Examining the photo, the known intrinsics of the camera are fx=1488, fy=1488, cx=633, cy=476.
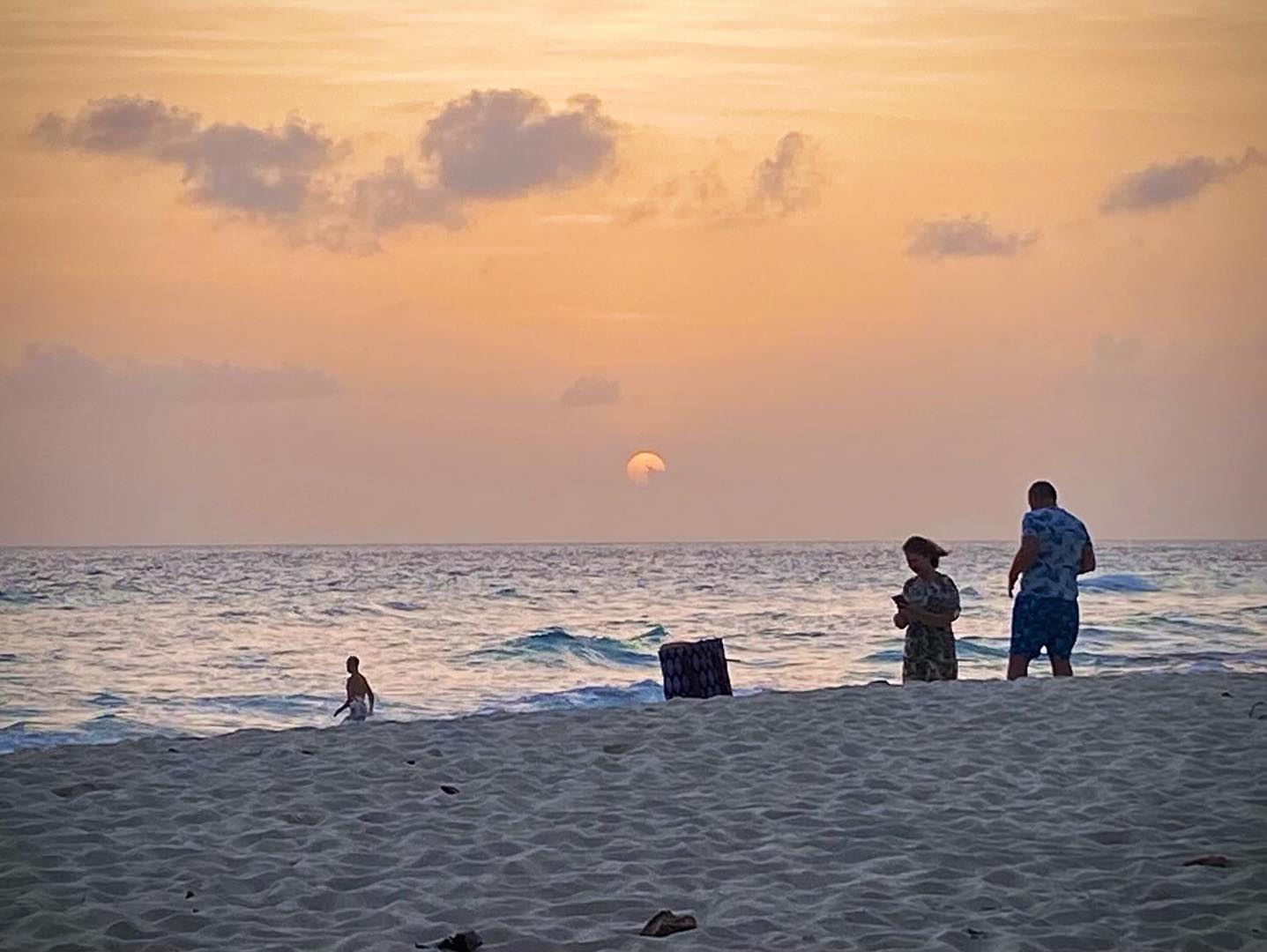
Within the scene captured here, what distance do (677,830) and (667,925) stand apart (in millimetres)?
1659

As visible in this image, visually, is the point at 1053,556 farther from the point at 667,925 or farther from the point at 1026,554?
the point at 667,925

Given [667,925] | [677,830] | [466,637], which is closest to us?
[667,925]

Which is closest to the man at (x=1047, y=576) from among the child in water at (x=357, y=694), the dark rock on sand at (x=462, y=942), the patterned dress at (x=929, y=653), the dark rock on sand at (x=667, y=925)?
the patterned dress at (x=929, y=653)

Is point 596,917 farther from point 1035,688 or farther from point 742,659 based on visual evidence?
point 742,659

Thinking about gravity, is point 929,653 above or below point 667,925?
above

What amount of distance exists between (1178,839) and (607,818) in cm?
295

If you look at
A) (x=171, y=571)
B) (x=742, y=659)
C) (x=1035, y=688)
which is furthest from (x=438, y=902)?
(x=171, y=571)

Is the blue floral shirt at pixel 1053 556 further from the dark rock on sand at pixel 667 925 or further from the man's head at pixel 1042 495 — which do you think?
the dark rock on sand at pixel 667 925

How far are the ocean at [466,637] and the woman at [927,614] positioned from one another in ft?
28.1

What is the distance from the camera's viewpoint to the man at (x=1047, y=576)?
12.4 meters

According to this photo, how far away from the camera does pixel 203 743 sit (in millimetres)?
10391

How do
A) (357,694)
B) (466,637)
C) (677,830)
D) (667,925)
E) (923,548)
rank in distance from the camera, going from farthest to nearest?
(466,637) < (357,694) < (923,548) < (677,830) < (667,925)

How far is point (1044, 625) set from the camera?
12531mm

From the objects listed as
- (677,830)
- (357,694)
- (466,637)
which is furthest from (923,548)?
(466,637)
